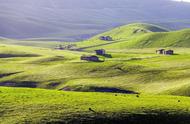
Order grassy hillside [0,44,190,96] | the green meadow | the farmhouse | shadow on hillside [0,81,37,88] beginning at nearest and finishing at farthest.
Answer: the green meadow → grassy hillside [0,44,190,96] → shadow on hillside [0,81,37,88] → the farmhouse

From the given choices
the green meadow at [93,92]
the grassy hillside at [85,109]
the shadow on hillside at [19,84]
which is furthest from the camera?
the shadow on hillside at [19,84]

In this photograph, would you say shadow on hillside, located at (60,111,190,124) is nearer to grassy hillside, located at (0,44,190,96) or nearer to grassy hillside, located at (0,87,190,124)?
grassy hillside, located at (0,87,190,124)

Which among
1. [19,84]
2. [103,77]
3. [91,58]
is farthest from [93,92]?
[91,58]

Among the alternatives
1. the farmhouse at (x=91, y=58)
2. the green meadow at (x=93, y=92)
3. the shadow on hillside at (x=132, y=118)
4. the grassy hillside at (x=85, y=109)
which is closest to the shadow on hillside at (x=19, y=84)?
the green meadow at (x=93, y=92)

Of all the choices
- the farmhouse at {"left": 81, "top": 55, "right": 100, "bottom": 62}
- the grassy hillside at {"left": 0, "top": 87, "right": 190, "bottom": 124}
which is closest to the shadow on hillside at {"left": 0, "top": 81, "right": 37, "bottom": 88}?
the farmhouse at {"left": 81, "top": 55, "right": 100, "bottom": 62}

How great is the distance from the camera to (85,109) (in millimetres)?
59844

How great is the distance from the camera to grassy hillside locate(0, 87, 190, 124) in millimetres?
56344

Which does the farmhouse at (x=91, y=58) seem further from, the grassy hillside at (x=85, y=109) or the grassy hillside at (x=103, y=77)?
the grassy hillside at (x=85, y=109)

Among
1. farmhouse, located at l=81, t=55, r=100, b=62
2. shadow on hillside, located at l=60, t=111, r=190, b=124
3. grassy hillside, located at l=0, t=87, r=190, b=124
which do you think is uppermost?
farmhouse, located at l=81, t=55, r=100, b=62

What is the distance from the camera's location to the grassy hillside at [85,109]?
56344 millimetres

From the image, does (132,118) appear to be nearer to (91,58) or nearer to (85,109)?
(85,109)

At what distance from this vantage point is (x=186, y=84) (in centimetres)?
10781

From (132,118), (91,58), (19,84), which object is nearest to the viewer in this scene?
(132,118)

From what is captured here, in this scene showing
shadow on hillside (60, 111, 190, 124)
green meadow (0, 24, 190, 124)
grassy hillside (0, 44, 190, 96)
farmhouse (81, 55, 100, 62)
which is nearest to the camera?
shadow on hillside (60, 111, 190, 124)
